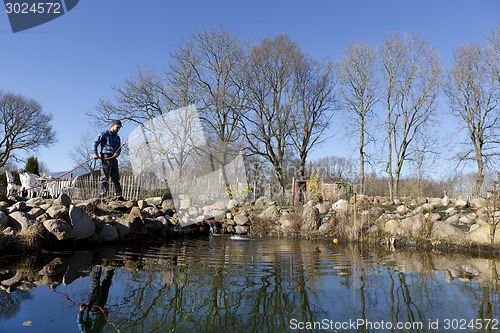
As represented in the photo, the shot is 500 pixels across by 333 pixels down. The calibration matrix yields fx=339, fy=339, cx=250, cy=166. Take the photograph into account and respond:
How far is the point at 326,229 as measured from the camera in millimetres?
10820

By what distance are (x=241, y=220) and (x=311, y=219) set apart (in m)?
2.82

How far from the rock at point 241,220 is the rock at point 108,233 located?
5.37 metres

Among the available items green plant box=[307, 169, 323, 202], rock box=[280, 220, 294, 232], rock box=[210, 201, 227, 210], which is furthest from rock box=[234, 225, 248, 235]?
green plant box=[307, 169, 323, 202]

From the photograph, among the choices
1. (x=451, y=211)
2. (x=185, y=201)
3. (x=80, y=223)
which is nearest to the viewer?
(x=80, y=223)

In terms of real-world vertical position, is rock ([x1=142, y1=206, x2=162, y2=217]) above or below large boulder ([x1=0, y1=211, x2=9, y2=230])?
below

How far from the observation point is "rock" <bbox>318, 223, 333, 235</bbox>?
35.2ft

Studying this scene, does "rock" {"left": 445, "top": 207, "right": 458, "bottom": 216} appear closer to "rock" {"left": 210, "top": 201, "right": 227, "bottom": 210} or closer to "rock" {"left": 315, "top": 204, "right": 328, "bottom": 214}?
"rock" {"left": 315, "top": 204, "right": 328, "bottom": 214}

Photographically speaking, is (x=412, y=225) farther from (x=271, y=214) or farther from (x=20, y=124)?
(x=20, y=124)

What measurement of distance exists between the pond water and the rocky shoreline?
0.80 meters

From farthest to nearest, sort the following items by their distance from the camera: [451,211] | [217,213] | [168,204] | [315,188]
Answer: [315,188]
[217,213]
[168,204]
[451,211]

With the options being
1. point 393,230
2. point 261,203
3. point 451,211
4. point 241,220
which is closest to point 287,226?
point 241,220

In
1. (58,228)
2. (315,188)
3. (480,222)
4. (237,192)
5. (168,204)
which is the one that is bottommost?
(480,222)

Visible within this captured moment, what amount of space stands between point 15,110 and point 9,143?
263 centimetres

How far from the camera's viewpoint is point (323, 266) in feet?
19.1
